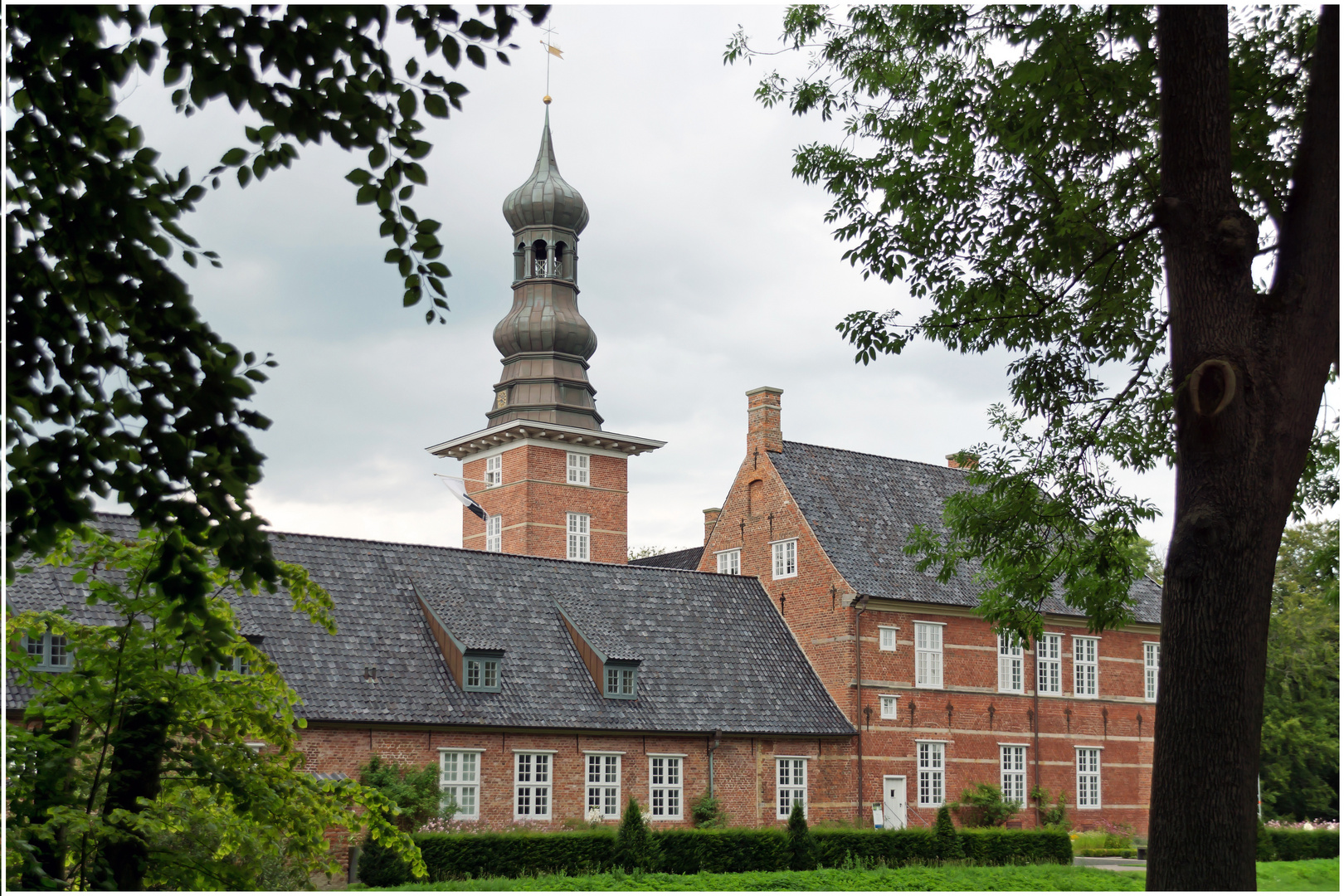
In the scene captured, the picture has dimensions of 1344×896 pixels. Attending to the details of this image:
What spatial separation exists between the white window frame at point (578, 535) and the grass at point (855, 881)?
80.2 feet

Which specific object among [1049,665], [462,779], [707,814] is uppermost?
[1049,665]

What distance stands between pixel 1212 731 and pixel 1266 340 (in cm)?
227

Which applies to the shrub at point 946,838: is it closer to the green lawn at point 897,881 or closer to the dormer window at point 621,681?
the green lawn at point 897,881

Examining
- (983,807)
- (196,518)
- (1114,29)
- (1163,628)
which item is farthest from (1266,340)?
(983,807)

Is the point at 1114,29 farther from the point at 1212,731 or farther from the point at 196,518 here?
the point at 196,518

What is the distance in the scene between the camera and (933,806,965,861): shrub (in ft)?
92.8

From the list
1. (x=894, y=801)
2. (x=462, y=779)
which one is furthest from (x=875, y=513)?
(x=462, y=779)

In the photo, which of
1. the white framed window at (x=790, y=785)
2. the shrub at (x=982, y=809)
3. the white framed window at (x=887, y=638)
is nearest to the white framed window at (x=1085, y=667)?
the shrub at (x=982, y=809)

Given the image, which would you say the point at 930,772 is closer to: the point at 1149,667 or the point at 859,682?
the point at 859,682

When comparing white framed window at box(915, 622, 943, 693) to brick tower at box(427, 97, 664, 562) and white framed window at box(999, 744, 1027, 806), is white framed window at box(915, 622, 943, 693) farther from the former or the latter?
brick tower at box(427, 97, 664, 562)

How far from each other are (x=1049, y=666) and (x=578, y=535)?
20.4 m

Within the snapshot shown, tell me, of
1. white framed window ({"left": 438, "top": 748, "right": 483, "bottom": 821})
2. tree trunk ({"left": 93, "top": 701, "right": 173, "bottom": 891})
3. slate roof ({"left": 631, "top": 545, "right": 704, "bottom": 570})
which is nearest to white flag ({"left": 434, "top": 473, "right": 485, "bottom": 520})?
slate roof ({"left": 631, "top": 545, "right": 704, "bottom": 570})

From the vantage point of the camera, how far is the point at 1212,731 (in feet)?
22.3

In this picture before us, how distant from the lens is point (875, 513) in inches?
1410
